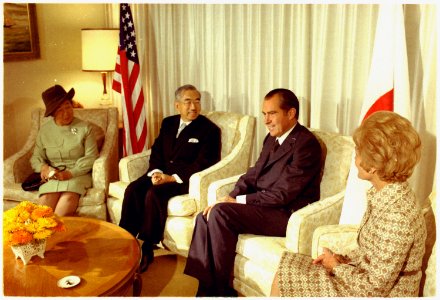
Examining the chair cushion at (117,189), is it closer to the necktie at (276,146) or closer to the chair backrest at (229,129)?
the chair backrest at (229,129)

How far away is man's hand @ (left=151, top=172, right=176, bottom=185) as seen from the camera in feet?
10.6

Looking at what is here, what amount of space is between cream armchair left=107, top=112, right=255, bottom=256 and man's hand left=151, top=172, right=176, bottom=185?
18 cm

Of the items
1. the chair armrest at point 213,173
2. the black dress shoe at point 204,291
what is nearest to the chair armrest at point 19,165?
the chair armrest at point 213,173

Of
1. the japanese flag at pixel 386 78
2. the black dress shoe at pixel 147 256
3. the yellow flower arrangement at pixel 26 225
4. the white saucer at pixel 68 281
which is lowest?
the black dress shoe at pixel 147 256

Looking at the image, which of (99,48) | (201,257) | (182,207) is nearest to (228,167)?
(182,207)

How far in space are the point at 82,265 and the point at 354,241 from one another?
130cm

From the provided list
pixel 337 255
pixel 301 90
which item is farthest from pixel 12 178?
pixel 337 255

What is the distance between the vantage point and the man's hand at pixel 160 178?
10.6 ft

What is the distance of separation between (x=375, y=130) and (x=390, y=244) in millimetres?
414

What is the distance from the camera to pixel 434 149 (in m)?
2.47

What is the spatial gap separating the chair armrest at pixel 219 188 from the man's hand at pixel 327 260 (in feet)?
3.41

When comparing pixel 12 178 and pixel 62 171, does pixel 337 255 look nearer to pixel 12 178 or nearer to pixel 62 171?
pixel 62 171

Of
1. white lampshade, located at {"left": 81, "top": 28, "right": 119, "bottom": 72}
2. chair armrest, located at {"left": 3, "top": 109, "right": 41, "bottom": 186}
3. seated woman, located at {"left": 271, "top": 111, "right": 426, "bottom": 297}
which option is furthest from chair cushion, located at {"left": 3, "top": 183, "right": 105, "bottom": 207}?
seated woman, located at {"left": 271, "top": 111, "right": 426, "bottom": 297}

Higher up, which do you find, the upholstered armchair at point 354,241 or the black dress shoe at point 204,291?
the upholstered armchair at point 354,241
